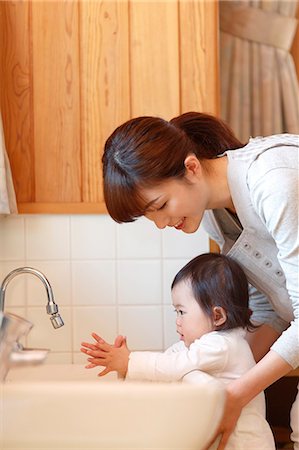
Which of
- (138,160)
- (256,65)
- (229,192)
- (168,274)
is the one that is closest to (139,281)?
(168,274)

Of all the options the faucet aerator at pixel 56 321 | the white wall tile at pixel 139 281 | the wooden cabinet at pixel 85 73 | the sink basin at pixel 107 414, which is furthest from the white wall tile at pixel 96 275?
the sink basin at pixel 107 414

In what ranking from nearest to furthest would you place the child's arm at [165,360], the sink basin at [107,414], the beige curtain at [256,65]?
the sink basin at [107,414], the child's arm at [165,360], the beige curtain at [256,65]

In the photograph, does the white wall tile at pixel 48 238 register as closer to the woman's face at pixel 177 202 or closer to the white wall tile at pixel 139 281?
the white wall tile at pixel 139 281

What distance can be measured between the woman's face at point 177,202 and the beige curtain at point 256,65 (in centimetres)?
115

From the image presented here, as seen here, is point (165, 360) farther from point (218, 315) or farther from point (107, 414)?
point (107, 414)

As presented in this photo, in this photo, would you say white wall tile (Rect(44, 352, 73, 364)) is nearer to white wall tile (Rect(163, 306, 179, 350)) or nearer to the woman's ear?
white wall tile (Rect(163, 306, 179, 350))

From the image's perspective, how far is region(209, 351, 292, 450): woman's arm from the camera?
1596 millimetres

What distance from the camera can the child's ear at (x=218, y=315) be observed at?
180 cm

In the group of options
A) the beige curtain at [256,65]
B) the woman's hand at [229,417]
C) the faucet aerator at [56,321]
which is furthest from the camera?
the beige curtain at [256,65]

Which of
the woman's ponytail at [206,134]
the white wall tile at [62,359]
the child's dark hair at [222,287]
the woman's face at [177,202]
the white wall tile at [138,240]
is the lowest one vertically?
the white wall tile at [62,359]

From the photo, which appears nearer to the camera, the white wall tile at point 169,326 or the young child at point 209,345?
the young child at point 209,345

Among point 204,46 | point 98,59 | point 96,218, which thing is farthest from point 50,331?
point 204,46

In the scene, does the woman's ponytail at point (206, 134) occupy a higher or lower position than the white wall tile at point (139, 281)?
higher

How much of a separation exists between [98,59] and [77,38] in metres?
0.09
